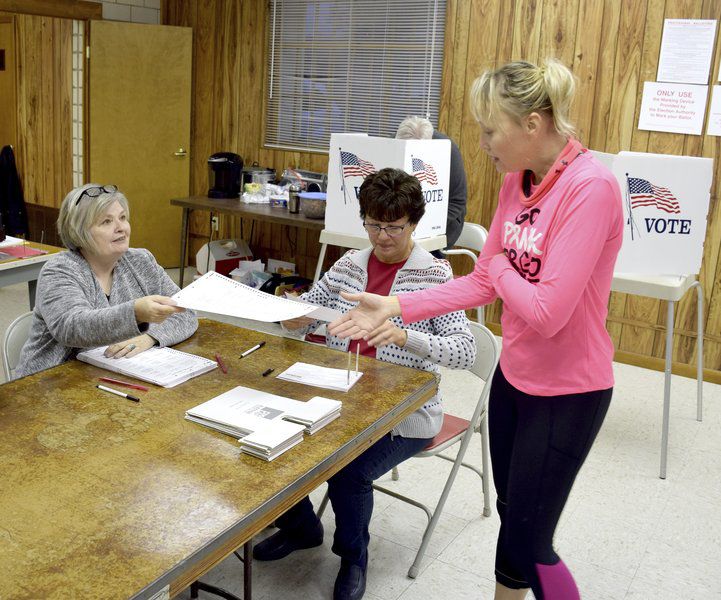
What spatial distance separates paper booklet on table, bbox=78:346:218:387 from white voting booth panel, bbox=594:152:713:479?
6.78 feet

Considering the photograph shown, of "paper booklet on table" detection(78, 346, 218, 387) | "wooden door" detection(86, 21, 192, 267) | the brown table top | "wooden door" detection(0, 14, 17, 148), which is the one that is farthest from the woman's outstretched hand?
"wooden door" detection(0, 14, 17, 148)

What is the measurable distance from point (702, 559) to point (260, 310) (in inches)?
68.9

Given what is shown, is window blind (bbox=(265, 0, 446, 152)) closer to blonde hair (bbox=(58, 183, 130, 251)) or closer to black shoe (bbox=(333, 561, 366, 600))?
blonde hair (bbox=(58, 183, 130, 251))

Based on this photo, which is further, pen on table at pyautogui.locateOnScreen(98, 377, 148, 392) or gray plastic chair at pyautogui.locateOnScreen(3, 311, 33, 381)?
gray plastic chair at pyautogui.locateOnScreen(3, 311, 33, 381)

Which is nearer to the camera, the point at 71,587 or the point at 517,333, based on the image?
the point at 71,587

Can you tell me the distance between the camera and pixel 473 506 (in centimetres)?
277

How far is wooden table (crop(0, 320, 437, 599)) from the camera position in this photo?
1093 mm

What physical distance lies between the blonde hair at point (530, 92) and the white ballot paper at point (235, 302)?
0.71 metres

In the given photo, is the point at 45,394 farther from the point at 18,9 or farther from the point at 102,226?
the point at 18,9

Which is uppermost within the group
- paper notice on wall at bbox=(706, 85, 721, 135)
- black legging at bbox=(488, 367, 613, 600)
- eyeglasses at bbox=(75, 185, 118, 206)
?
paper notice on wall at bbox=(706, 85, 721, 135)

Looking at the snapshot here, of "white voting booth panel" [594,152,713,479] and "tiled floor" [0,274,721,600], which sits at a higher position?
"white voting booth panel" [594,152,713,479]

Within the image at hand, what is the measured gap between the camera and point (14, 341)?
214cm

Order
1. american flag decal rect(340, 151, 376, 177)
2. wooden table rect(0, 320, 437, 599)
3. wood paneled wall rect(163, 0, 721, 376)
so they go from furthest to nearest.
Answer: wood paneled wall rect(163, 0, 721, 376) < american flag decal rect(340, 151, 376, 177) < wooden table rect(0, 320, 437, 599)

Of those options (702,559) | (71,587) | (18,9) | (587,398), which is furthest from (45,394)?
(18,9)
